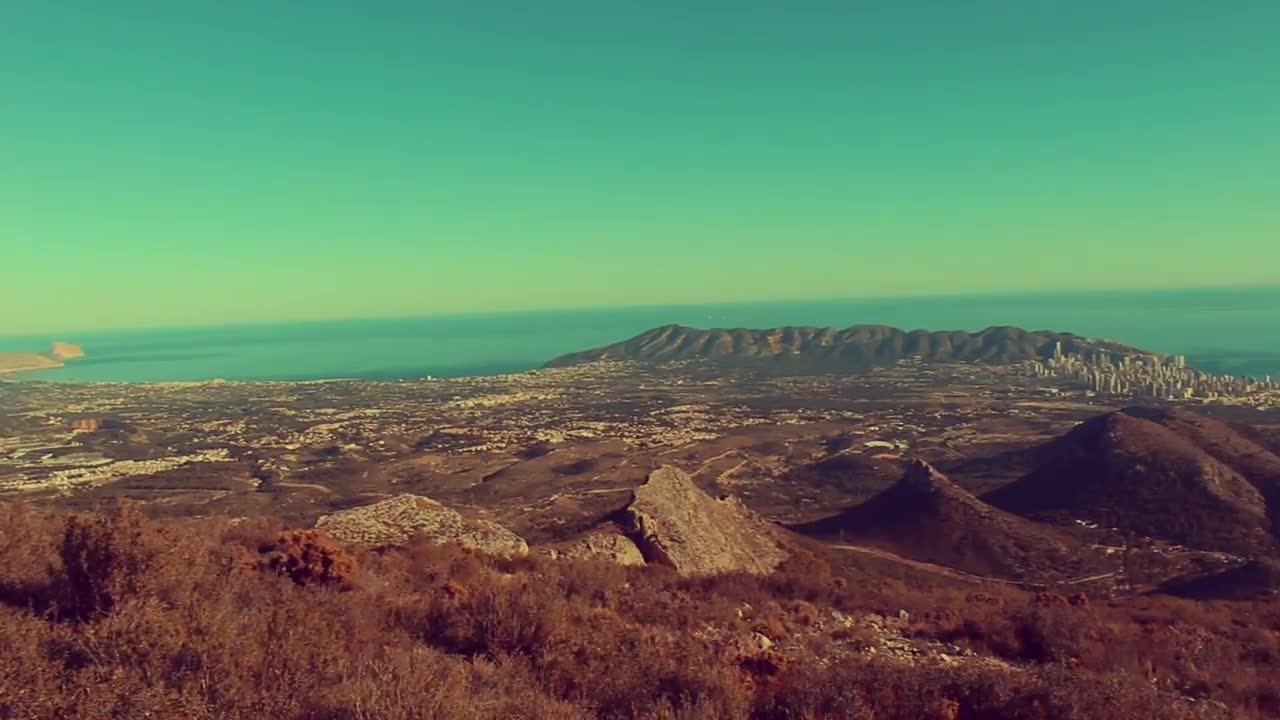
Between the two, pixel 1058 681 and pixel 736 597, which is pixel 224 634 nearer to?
pixel 1058 681

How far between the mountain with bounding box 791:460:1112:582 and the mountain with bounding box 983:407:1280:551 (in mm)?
6295

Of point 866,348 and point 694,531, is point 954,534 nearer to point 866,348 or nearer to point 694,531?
point 694,531

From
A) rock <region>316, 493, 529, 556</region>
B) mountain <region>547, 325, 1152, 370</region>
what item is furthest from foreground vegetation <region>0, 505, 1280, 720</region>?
mountain <region>547, 325, 1152, 370</region>

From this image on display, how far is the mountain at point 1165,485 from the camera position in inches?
1631

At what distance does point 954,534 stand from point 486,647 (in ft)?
129

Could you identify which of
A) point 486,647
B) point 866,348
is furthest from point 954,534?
point 866,348

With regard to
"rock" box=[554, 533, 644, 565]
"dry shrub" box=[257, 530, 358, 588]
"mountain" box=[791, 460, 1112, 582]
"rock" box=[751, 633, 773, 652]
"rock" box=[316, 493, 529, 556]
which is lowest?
"mountain" box=[791, 460, 1112, 582]

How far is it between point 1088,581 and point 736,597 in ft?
92.0

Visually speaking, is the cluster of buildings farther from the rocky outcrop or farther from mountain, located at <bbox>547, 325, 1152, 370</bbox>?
the rocky outcrop

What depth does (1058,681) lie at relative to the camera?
8.42 metres

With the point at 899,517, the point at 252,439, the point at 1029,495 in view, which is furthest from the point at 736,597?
the point at 252,439

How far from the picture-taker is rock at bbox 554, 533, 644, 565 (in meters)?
22.8

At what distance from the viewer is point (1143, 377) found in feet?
420

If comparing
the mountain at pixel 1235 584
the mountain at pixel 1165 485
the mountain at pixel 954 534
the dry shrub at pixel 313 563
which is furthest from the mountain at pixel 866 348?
the dry shrub at pixel 313 563
